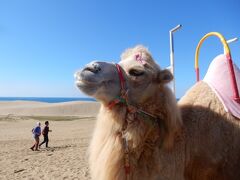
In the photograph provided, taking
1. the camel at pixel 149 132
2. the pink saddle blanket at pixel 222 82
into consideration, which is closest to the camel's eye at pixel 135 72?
the camel at pixel 149 132

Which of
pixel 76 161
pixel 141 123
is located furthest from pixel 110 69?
pixel 76 161

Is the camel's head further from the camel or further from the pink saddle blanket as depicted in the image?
the pink saddle blanket

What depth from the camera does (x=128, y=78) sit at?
2598 mm

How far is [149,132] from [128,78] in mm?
483

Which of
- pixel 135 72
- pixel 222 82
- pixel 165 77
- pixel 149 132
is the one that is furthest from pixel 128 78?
pixel 222 82

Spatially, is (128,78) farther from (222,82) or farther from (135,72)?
(222,82)

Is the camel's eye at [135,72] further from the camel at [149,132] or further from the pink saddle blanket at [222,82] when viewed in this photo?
the pink saddle blanket at [222,82]

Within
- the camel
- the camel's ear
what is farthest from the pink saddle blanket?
the camel's ear

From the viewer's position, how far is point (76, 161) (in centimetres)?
995

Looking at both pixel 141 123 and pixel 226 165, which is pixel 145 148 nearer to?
pixel 141 123

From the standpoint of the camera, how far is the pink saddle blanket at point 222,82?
2713mm

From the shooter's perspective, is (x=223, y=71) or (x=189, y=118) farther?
(x=223, y=71)

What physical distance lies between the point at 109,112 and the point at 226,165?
3.44ft

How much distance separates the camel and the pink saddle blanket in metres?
0.10
